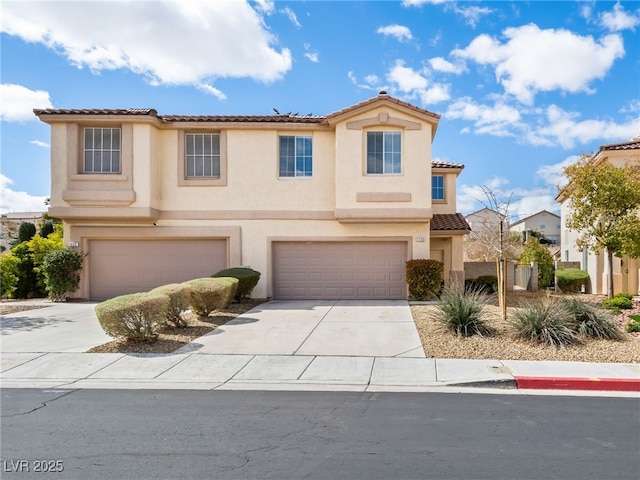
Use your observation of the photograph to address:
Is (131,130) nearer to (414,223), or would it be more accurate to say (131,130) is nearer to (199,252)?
(199,252)

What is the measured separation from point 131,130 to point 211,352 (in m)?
10.3

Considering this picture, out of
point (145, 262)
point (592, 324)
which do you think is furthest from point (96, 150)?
point (592, 324)

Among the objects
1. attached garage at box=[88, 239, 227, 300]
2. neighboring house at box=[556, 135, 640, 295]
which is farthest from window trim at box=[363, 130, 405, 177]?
neighboring house at box=[556, 135, 640, 295]

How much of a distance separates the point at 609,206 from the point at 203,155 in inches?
535

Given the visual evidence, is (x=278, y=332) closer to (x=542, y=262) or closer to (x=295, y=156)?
(x=295, y=156)

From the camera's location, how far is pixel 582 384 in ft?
24.6

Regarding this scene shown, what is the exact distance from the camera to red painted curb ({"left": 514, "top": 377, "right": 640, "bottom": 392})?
7453mm

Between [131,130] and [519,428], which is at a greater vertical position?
[131,130]

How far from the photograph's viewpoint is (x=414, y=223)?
1733cm

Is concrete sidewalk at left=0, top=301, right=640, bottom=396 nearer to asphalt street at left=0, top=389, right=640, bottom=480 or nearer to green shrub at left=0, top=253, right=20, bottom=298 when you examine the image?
asphalt street at left=0, top=389, right=640, bottom=480

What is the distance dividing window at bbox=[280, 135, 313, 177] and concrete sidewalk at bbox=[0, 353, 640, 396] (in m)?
9.53

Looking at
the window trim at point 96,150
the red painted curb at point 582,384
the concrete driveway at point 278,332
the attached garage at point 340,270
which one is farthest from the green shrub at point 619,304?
the window trim at point 96,150

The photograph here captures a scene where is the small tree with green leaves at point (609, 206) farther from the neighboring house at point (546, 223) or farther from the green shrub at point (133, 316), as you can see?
the neighboring house at point (546, 223)

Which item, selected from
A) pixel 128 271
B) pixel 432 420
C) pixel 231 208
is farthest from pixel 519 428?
pixel 128 271
